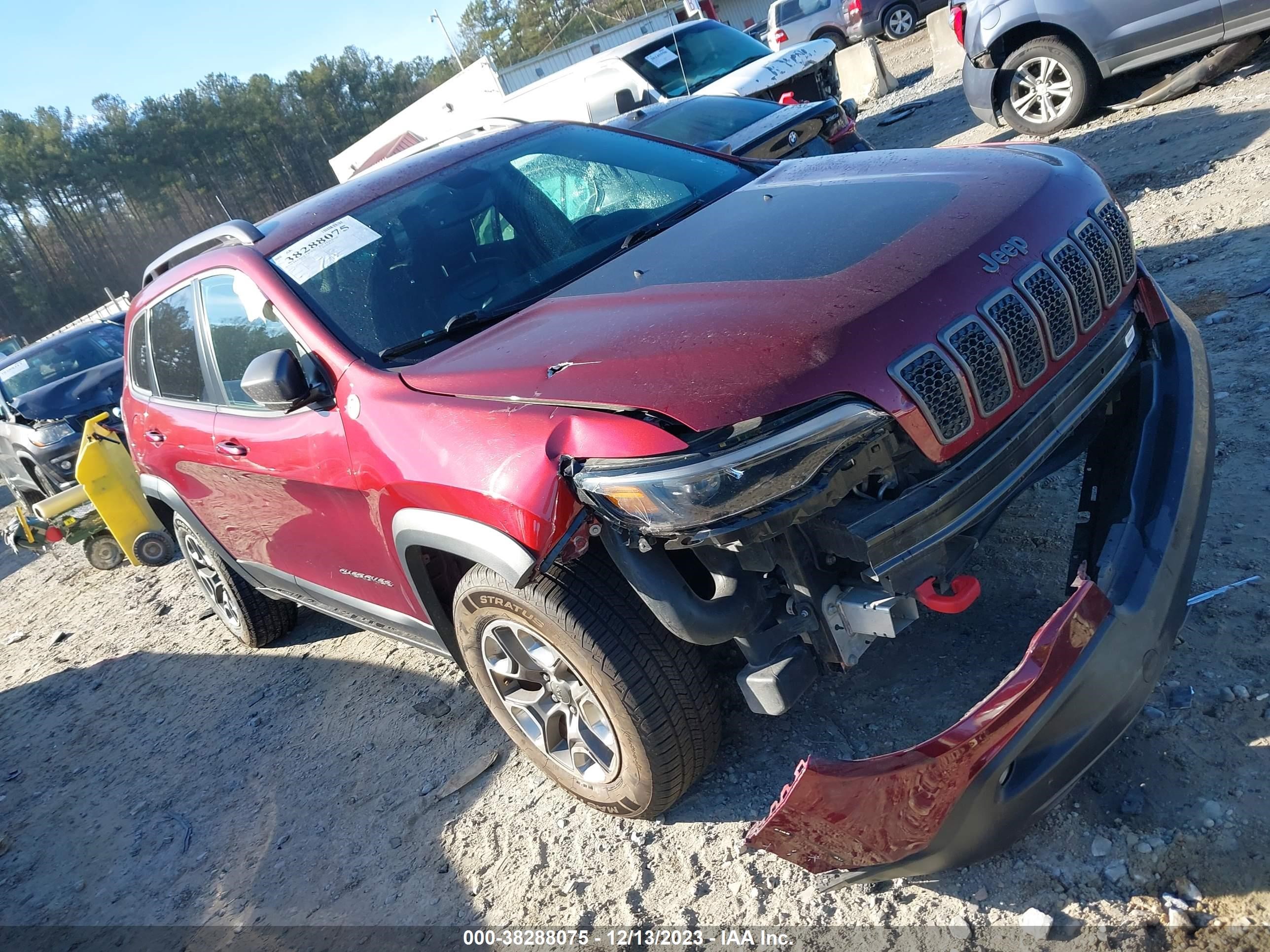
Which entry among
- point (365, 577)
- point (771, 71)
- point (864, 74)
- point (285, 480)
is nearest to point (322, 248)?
point (285, 480)

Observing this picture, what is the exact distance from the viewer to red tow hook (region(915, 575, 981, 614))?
2107 mm

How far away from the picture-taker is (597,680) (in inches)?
94.7

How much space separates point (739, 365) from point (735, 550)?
443 mm

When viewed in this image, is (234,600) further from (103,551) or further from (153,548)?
(103,551)

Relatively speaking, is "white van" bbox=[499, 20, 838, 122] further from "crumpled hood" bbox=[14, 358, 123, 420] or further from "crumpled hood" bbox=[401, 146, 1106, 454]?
"crumpled hood" bbox=[401, 146, 1106, 454]

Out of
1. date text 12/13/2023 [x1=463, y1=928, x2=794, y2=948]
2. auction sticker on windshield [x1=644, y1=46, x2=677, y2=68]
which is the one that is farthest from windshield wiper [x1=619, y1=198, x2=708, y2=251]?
auction sticker on windshield [x1=644, y1=46, x2=677, y2=68]

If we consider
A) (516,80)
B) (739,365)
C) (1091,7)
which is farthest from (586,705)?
(516,80)

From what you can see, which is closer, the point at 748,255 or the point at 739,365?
the point at 739,365

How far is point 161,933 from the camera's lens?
3.14m

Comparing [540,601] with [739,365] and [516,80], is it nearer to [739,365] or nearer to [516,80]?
[739,365]

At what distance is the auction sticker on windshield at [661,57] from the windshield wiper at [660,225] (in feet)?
30.7

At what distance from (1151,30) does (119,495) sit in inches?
343

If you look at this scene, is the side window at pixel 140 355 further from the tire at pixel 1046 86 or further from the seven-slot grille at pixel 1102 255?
the tire at pixel 1046 86

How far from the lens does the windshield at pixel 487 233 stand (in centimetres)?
295
